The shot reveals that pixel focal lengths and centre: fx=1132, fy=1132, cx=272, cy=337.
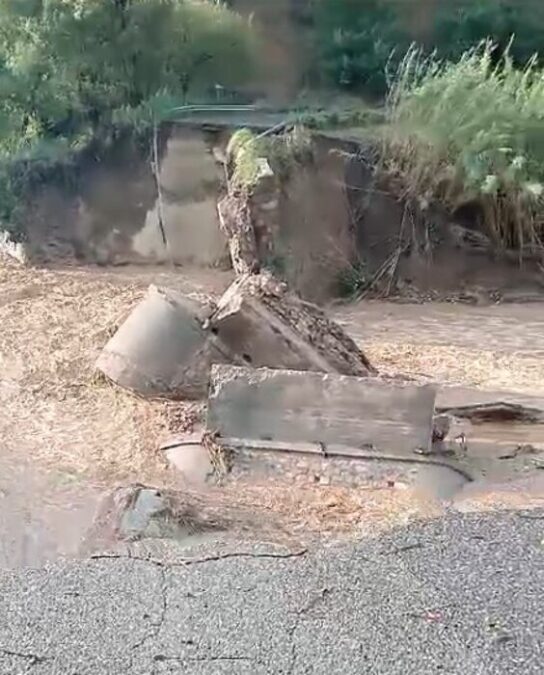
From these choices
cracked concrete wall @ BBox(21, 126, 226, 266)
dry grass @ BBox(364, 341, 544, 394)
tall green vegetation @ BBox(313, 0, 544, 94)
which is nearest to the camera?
dry grass @ BBox(364, 341, 544, 394)

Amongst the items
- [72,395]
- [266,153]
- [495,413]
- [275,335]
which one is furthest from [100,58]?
[495,413]

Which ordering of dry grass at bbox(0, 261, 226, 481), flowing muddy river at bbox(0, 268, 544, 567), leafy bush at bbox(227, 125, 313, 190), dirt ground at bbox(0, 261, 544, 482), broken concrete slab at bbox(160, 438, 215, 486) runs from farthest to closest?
leafy bush at bbox(227, 125, 313, 190)
dirt ground at bbox(0, 261, 544, 482)
dry grass at bbox(0, 261, 226, 481)
broken concrete slab at bbox(160, 438, 215, 486)
flowing muddy river at bbox(0, 268, 544, 567)

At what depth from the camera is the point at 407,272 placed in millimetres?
12523

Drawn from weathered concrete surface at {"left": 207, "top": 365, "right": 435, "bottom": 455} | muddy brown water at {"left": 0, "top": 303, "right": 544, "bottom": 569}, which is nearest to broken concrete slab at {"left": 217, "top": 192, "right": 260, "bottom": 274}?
muddy brown water at {"left": 0, "top": 303, "right": 544, "bottom": 569}

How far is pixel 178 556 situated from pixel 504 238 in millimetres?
8467

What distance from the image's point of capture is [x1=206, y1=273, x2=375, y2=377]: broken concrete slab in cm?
715

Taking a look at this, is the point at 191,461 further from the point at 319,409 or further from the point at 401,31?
the point at 401,31

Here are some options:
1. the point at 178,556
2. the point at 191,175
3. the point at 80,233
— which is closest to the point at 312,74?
the point at 191,175

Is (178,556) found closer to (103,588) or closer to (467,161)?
(103,588)

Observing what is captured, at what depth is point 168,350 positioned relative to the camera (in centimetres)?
721

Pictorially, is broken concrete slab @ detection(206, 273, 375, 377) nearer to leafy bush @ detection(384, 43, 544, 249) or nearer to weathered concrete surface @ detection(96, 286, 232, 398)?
weathered concrete surface @ detection(96, 286, 232, 398)

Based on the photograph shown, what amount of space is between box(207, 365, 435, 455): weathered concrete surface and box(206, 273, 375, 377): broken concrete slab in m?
0.72

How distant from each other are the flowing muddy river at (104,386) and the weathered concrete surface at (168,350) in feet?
0.70

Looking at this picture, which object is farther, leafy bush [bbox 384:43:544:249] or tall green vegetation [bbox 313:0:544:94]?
tall green vegetation [bbox 313:0:544:94]
